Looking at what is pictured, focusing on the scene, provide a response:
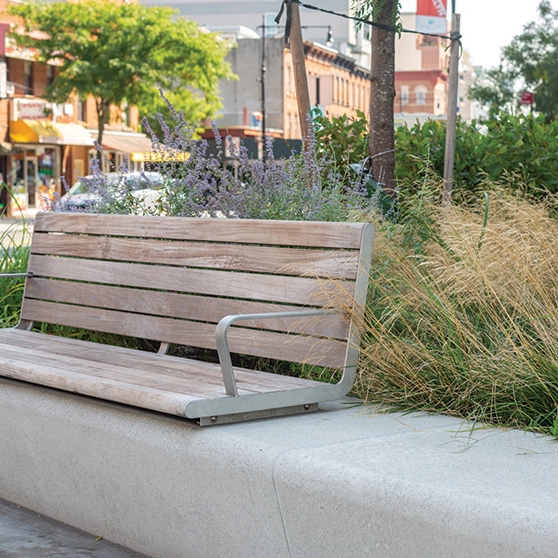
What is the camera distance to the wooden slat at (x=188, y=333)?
12.9ft

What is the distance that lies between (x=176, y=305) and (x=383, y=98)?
11.8 ft

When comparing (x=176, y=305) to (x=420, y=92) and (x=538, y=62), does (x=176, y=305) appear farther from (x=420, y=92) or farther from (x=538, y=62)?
(x=420, y=92)

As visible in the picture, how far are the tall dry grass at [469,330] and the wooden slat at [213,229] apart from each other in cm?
32

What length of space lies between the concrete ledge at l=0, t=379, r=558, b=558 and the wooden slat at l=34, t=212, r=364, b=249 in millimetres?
618

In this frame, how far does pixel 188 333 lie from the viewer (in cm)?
450

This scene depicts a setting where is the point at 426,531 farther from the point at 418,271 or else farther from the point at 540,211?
the point at 540,211

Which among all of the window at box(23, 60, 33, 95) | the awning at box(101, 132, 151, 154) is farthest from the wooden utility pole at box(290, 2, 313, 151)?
the awning at box(101, 132, 151, 154)

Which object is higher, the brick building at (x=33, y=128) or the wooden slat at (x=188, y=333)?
the brick building at (x=33, y=128)

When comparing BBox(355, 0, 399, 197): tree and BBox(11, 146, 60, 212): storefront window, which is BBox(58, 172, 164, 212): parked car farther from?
BBox(11, 146, 60, 212): storefront window

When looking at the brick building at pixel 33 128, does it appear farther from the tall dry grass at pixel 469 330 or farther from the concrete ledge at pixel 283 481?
the concrete ledge at pixel 283 481

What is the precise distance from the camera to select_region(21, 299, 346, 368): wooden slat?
392 cm

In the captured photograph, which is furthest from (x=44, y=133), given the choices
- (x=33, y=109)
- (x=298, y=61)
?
(x=298, y=61)

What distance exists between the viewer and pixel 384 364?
3.90 meters

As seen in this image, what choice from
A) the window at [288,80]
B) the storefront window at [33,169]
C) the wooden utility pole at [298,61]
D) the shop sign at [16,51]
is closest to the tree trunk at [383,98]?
the wooden utility pole at [298,61]
